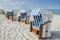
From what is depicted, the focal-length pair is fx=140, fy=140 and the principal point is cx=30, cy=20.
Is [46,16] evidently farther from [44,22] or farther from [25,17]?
[25,17]

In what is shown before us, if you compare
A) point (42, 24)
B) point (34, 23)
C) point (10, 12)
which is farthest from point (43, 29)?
point (10, 12)

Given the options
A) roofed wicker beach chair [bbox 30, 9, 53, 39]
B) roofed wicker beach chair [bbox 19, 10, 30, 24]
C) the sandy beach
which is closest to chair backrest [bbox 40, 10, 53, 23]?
roofed wicker beach chair [bbox 30, 9, 53, 39]

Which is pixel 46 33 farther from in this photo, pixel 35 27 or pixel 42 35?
pixel 35 27

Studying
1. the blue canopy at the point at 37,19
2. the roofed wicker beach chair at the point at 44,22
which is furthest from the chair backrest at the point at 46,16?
the blue canopy at the point at 37,19

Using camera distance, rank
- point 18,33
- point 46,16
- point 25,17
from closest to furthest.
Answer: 1. point 46,16
2. point 18,33
3. point 25,17

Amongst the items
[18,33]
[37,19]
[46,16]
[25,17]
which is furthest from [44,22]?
[25,17]

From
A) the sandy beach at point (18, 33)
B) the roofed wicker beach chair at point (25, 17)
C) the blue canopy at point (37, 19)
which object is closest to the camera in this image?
the sandy beach at point (18, 33)

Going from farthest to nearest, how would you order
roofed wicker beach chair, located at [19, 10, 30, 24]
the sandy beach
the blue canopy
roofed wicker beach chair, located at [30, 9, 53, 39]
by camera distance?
roofed wicker beach chair, located at [19, 10, 30, 24] < the blue canopy < the sandy beach < roofed wicker beach chair, located at [30, 9, 53, 39]

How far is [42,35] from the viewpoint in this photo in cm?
531

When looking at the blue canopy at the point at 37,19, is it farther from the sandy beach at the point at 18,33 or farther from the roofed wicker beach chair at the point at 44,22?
the sandy beach at the point at 18,33

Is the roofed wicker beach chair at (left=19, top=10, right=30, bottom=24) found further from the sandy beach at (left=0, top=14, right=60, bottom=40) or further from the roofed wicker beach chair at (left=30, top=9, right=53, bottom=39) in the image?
the roofed wicker beach chair at (left=30, top=9, right=53, bottom=39)

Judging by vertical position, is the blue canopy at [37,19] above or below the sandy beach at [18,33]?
above

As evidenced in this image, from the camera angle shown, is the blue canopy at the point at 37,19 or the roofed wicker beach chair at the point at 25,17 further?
the roofed wicker beach chair at the point at 25,17

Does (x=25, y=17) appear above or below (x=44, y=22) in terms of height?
below
